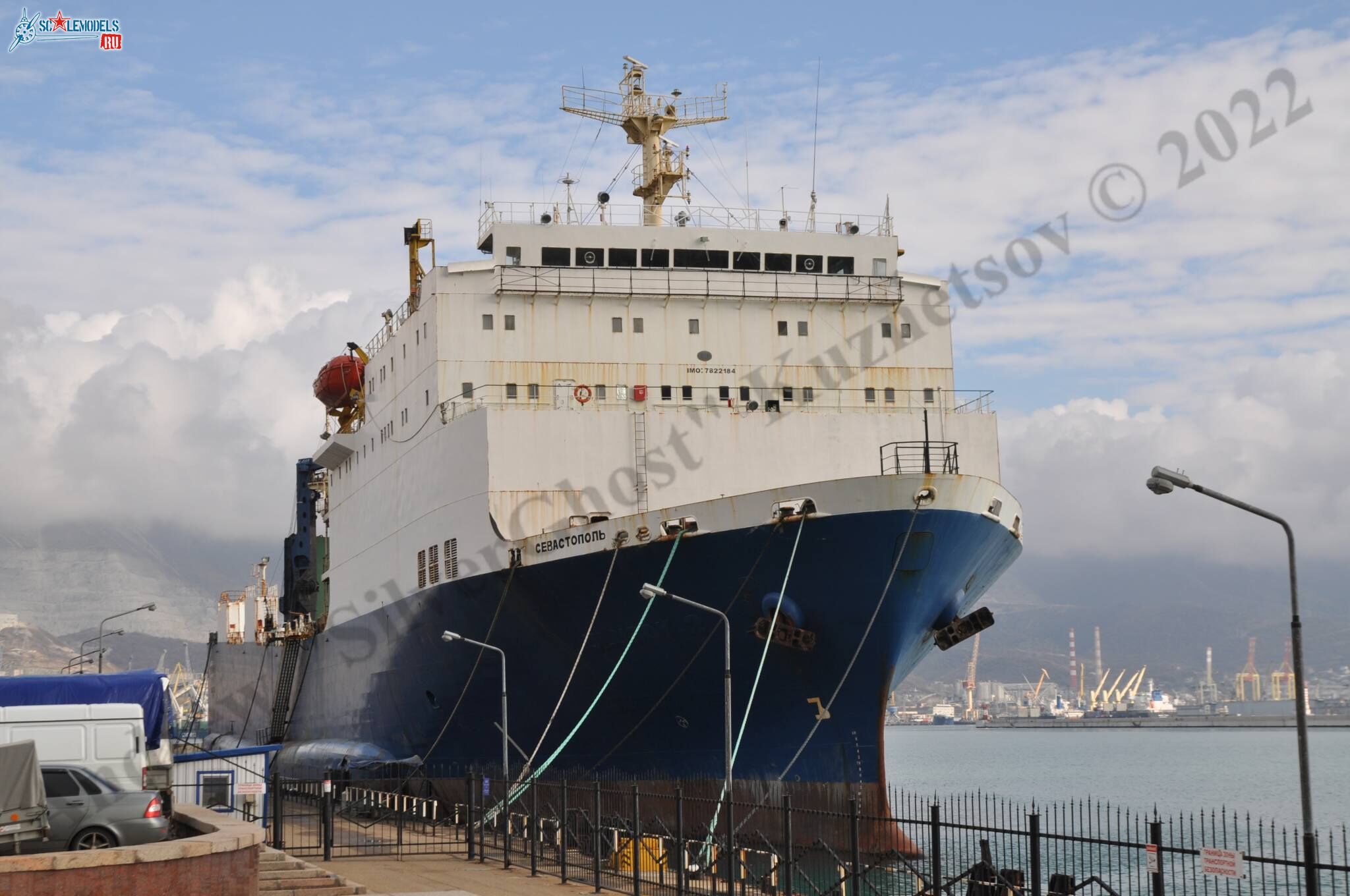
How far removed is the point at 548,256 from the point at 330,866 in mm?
13803

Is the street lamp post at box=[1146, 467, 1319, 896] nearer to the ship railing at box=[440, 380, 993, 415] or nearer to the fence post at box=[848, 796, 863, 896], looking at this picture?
the fence post at box=[848, 796, 863, 896]

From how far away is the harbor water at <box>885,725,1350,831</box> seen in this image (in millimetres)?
66000

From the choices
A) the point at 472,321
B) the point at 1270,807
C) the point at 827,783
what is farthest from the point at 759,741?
the point at 1270,807

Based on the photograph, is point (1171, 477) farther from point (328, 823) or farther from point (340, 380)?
point (340, 380)

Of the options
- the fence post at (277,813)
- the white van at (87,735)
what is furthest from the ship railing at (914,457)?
the white van at (87,735)

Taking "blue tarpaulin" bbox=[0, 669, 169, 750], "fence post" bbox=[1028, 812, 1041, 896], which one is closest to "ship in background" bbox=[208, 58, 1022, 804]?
"blue tarpaulin" bbox=[0, 669, 169, 750]

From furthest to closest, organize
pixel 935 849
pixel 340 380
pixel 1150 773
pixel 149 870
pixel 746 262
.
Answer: pixel 1150 773, pixel 340 380, pixel 746 262, pixel 935 849, pixel 149 870

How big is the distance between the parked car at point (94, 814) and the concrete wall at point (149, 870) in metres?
1.03

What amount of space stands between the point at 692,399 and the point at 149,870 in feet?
55.7

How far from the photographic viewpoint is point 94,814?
15.9m

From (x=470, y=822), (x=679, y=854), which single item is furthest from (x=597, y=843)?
(x=470, y=822)

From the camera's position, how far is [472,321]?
29609 millimetres

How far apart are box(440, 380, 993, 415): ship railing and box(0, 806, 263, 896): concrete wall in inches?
570

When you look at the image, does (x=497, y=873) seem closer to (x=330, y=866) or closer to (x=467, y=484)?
(x=330, y=866)
